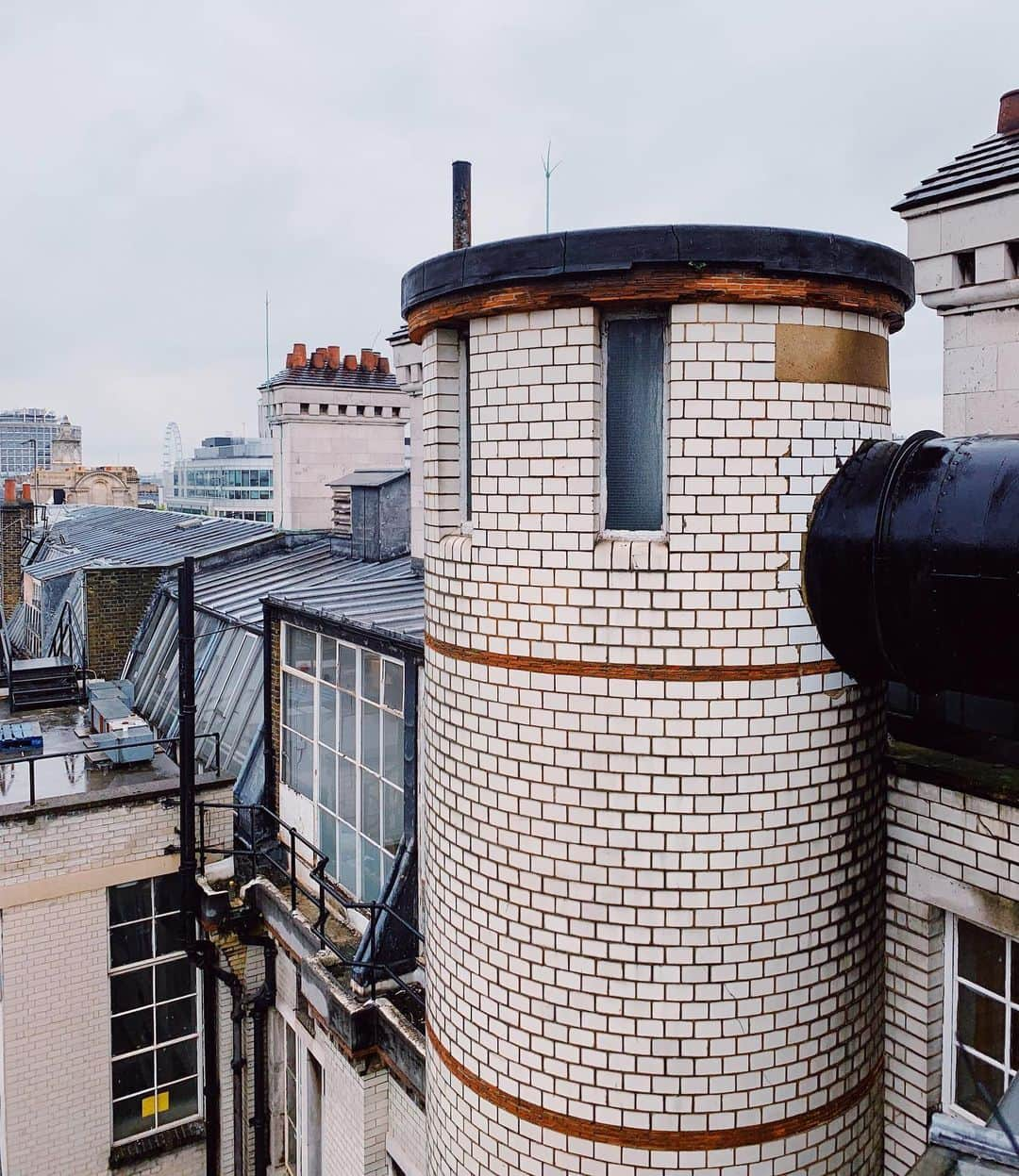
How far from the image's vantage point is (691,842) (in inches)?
220

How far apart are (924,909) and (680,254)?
4.18 meters

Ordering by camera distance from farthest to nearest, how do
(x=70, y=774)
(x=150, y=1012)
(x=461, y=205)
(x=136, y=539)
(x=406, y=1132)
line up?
(x=136, y=539)
(x=70, y=774)
(x=150, y=1012)
(x=406, y=1132)
(x=461, y=205)

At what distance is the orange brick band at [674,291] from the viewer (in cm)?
539

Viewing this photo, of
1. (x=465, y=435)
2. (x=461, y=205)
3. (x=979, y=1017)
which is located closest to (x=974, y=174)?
(x=461, y=205)

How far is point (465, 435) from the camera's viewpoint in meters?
6.56

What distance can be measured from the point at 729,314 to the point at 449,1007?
15.4ft

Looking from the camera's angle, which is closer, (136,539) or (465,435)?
(465,435)

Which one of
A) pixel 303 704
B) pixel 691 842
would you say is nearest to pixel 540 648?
pixel 691 842

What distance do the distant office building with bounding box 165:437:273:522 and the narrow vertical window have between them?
312 ft

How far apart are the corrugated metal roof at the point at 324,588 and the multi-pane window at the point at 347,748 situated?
43 cm

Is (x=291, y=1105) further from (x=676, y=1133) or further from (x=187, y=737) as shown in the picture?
(x=676, y=1133)

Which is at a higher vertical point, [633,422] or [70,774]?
[633,422]

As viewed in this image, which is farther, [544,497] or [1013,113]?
[1013,113]

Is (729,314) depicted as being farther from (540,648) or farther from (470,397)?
(540,648)
